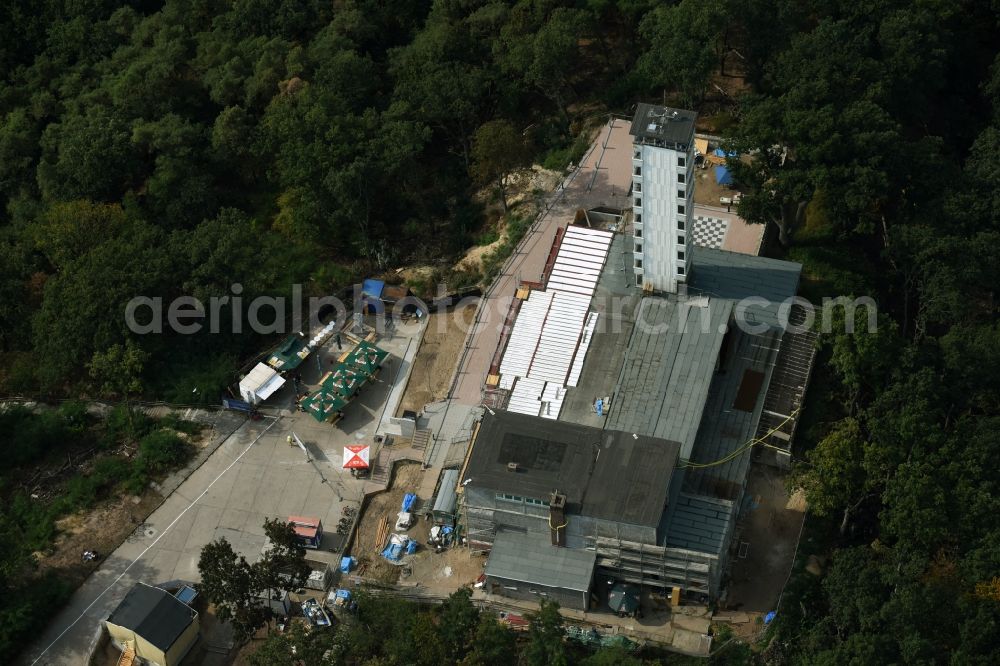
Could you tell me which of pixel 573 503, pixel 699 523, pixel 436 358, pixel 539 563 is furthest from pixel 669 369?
pixel 436 358

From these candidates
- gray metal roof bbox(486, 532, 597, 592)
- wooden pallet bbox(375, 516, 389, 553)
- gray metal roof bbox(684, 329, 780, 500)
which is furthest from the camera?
wooden pallet bbox(375, 516, 389, 553)

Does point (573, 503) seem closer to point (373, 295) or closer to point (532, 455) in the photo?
point (532, 455)

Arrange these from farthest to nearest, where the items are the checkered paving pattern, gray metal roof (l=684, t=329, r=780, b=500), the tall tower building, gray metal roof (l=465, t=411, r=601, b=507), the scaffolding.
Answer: the checkered paving pattern, the scaffolding, the tall tower building, gray metal roof (l=684, t=329, r=780, b=500), gray metal roof (l=465, t=411, r=601, b=507)

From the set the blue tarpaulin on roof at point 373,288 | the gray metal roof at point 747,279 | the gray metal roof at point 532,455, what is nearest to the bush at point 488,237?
the blue tarpaulin on roof at point 373,288

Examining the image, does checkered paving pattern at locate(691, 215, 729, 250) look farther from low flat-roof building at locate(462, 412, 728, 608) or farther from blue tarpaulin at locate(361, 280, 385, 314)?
blue tarpaulin at locate(361, 280, 385, 314)

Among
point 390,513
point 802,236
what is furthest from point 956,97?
point 390,513

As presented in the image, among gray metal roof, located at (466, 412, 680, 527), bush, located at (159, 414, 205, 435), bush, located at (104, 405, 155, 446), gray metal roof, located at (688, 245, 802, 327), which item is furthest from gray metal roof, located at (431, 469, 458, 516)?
bush, located at (104, 405, 155, 446)

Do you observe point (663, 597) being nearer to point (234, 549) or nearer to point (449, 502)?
point (449, 502)

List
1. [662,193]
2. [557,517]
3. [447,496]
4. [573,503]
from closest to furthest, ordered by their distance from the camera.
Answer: [573,503], [557,517], [447,496], [662,193]
